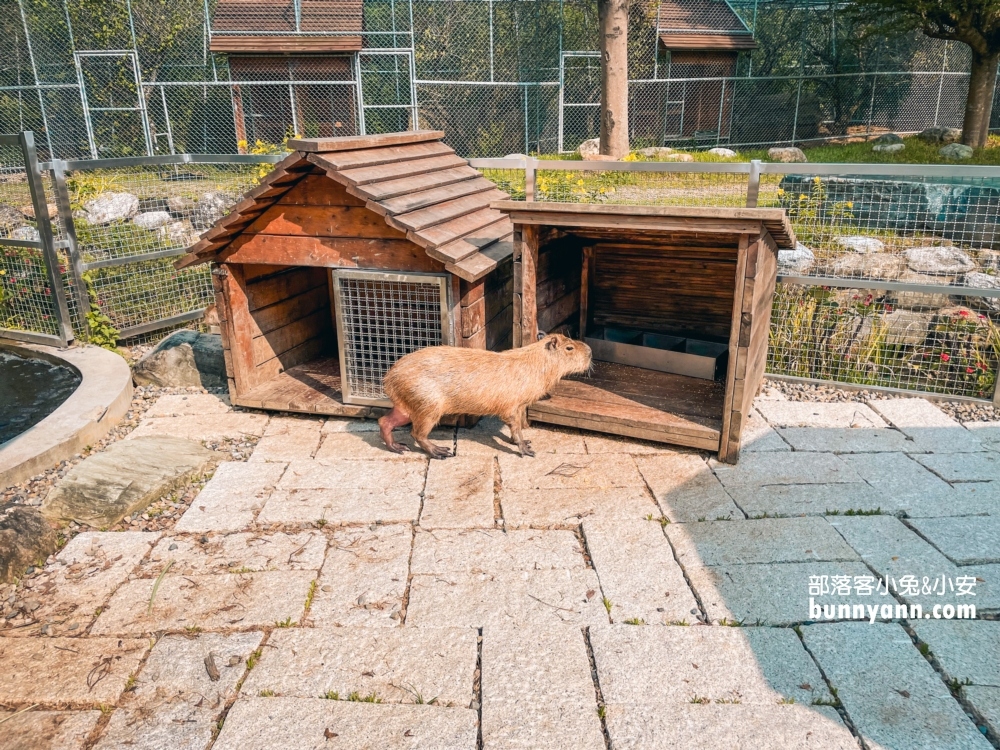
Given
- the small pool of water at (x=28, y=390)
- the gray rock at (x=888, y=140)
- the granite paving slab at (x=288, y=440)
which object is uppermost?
the gray rock at (x=888, y=140)

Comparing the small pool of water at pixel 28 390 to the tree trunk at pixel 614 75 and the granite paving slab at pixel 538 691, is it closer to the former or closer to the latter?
the granite paving slab at pixel 538 691

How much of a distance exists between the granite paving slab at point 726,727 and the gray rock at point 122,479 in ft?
11.5

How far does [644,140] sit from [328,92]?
27.0 feet

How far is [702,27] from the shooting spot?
66.3 feet

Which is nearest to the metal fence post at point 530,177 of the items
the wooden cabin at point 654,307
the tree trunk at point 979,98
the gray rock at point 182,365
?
the wooden cabin at point 654,307

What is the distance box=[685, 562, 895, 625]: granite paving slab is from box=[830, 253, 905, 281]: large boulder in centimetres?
413

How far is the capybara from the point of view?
5.50 m

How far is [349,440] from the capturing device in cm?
616

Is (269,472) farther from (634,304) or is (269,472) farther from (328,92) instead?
(328,92)

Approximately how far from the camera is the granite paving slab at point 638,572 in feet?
13.2

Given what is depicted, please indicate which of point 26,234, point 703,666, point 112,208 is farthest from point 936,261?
point 26,234

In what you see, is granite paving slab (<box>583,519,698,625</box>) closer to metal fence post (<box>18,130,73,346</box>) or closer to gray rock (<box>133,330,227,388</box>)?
gray rock (<box>133,330,227,388</box>)

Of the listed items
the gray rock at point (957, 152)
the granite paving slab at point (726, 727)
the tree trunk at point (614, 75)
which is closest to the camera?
the granite paving slab at point (726, 727)

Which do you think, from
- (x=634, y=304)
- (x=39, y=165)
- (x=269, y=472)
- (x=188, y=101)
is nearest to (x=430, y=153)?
(x=634, y=304)
